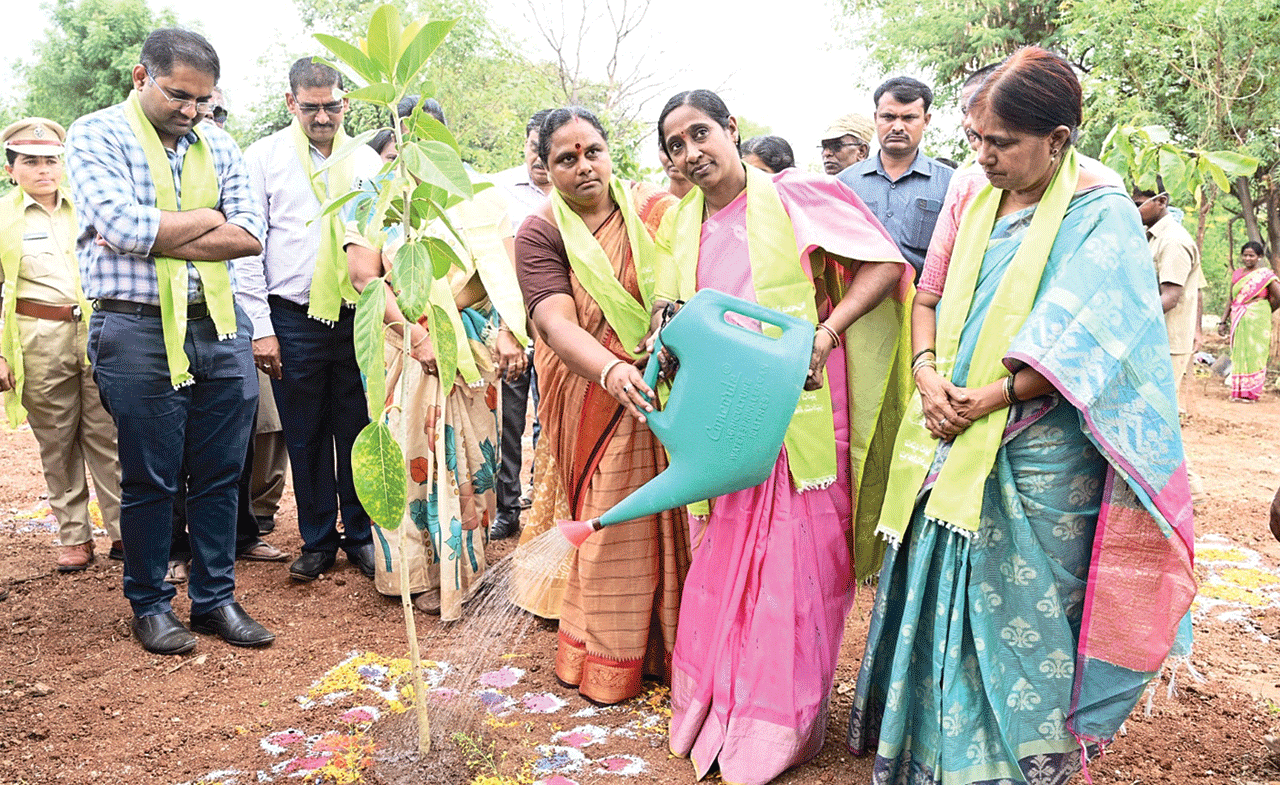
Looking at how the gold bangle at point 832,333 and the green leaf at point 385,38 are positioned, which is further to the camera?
the gold bangle at point 832,333

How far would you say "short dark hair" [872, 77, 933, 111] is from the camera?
4145 millimetres

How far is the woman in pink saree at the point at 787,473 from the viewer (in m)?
2.51

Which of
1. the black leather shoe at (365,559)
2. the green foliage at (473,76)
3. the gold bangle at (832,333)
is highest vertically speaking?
the green foliage at (473,76)

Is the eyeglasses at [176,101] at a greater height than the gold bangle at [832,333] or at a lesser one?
greater

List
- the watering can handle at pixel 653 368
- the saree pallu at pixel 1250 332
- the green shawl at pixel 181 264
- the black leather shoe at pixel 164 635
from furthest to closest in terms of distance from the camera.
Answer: the saree pallu at pixel 1250 332, the black leather shoe at pixel 164 635, the green shawl at pixel 181 264, the watering can handle at pixel 653 368

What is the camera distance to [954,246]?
2.41m

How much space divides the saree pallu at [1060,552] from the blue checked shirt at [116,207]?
8.06 ft

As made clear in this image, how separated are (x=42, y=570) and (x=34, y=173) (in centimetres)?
178

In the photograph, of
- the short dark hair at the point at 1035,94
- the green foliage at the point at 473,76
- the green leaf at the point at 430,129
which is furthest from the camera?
the green foliage at the point at 473,76

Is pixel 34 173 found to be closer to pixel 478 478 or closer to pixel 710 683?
pixel 478 478

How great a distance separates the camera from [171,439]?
10.6 feet

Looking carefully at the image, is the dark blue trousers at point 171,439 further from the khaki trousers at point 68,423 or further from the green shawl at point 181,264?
the khaki trousers at point 68,423

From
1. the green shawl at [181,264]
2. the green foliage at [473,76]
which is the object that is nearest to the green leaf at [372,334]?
the green shawl at [181,264]

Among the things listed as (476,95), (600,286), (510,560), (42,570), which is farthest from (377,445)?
(476,95)
